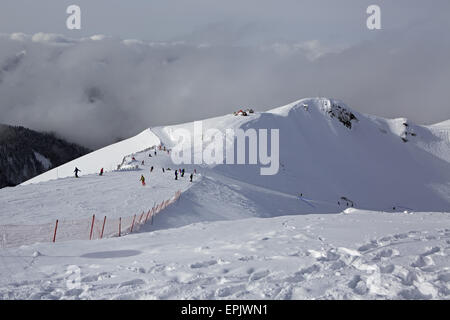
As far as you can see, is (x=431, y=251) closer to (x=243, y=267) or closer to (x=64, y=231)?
(x=243, y=267)

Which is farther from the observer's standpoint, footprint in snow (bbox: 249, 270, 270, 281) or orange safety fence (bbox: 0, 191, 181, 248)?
orange safety fence (bbox: 0, 191, 181, 248)

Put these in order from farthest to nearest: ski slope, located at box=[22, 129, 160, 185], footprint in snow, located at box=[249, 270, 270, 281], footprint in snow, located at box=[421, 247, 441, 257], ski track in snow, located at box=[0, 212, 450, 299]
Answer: ski slope, located at box=[22, 129, 160, 185], footprint in snow, located at box=[421, 247, 441, 257], footprint in snow, located at box=[249, 270, 270, 281], ski track in snow, located at box=[0, 212, 450, 299]

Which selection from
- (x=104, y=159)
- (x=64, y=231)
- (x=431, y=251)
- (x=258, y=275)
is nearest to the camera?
(x=258, y=275)

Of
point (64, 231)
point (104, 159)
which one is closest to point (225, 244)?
point (64, 231)

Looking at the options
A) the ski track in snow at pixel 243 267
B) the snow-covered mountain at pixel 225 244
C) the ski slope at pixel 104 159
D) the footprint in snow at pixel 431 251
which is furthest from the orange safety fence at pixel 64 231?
the ski slope at pixel 104 159

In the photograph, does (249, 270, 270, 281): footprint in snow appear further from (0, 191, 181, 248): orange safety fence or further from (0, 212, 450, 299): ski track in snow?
(0, 191, 181, 248): orange safety fence

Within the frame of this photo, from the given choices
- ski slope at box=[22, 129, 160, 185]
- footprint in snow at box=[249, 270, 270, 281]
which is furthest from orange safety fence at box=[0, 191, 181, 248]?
ski slope at box=[22, 129, 160, 185]

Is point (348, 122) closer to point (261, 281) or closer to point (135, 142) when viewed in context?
point (135, 142)

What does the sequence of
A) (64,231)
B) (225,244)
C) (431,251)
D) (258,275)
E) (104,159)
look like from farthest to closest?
(104,159) < (64,231) < (225,244) < (431,251) < (258,275)

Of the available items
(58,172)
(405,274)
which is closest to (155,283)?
(405,274)

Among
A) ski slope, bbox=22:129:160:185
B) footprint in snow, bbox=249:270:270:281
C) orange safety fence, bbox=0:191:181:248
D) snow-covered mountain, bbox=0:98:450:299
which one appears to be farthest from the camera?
ski slope, bbox=22:129:160:185

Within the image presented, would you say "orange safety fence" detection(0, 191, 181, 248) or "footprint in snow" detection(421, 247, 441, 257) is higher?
"footprint in snow" detection(421, 247, 441, 257)

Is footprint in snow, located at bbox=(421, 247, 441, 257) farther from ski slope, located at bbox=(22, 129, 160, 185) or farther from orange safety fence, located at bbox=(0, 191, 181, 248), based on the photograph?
ski slope, located at bbox=(22, 129, 160, 185)

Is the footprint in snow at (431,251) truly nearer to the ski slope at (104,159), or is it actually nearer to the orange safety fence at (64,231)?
the orange safety fence at (64,231)
